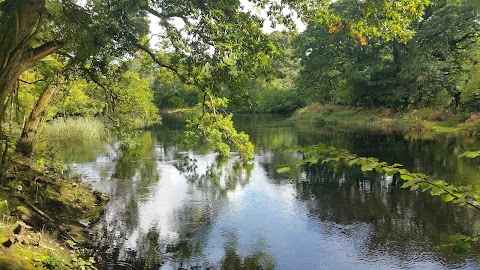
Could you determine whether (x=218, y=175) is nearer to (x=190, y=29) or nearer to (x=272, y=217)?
(x=272, y=217)

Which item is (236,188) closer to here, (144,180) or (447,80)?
(144,180)

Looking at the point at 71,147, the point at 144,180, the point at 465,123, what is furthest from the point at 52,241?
the point at 465,123

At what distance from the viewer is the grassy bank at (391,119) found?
28622mm

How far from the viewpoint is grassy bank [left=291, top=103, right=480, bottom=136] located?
2862 centimetres

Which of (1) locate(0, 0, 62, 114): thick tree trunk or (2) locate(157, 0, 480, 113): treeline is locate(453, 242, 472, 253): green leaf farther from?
(2) locate(157, 0, 480, 113): treeline

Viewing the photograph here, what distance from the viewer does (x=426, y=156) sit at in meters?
20.5

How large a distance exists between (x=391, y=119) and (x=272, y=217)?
2751 cm

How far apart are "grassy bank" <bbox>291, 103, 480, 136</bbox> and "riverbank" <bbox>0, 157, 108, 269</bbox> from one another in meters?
24.0

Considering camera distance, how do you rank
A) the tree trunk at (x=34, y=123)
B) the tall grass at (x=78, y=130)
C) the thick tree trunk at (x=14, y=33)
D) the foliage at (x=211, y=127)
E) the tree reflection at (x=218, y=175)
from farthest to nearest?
the tall grass at (x=78, y=130) → the tree reflection at (x=218, y=175) → the tree trunk at (x=34, y=123) → the foliage at (x=211, y=127) → the thick tree trunk at (x=14, y=33)

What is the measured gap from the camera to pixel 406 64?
35.0 metres

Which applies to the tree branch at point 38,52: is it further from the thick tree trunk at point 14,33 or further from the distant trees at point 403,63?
the distant trees at point 403,63

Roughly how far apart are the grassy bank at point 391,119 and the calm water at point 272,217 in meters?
8.40

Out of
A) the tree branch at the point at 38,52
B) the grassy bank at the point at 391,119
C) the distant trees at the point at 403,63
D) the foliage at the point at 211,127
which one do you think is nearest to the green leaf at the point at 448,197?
the tree branch at the point at 38,52

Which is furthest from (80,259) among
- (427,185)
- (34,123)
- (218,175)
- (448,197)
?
(218,175)
